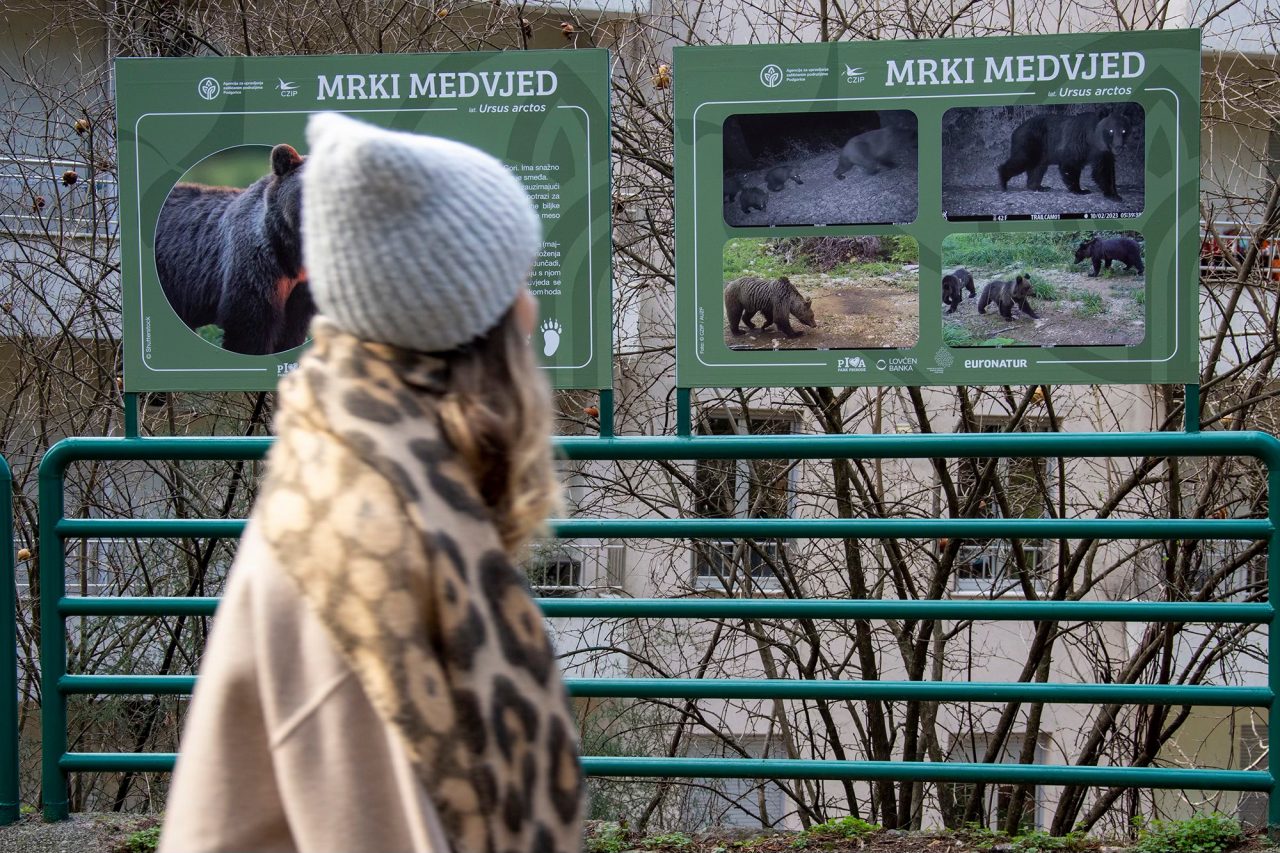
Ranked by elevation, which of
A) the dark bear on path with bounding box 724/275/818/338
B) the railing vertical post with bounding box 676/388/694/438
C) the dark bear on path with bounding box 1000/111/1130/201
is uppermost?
the dark bear on path with bounding box 1000/111/1130/201

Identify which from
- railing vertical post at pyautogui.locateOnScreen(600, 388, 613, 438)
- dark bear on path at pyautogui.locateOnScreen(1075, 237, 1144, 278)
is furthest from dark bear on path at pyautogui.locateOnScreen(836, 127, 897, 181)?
railing vertical post at pyautogui.locateOnScreen(600, 388, 613, 438)

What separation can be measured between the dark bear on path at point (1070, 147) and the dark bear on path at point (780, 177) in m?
0.67

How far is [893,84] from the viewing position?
415cm

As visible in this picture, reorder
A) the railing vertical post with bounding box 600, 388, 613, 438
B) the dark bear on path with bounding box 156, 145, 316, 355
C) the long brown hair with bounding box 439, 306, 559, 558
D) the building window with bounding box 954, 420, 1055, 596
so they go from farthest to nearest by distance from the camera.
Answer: the building window with bounding box 954, 420, 1055, 596 < the dark bear on path with bounding box 156, 145, 316, 355 < the railing vertical post with bounding box 600, 388, 613, 438 < the long brown hair with bounding box 439, 306, 559, 558

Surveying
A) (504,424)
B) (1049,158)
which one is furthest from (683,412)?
(504,424)

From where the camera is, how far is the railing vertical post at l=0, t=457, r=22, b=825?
4215 mm

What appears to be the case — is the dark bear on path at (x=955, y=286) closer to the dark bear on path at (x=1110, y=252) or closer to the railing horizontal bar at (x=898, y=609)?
the dark bear on path at (x=1110, y=252)

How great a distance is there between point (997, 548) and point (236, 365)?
5262 millimetres

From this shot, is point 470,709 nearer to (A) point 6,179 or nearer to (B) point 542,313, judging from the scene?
(B) point 542,313

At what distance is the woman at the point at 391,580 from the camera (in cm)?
130

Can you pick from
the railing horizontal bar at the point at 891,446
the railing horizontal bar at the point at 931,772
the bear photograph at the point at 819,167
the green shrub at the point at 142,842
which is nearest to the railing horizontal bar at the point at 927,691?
the railing horizontal bar at the point at 931,772

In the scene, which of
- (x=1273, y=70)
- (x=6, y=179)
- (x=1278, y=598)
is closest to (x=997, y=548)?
(x=1273, y=70)

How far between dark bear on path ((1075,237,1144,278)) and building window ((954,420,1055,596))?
2943mm

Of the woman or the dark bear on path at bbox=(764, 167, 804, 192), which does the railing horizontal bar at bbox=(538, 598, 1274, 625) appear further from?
the woman
